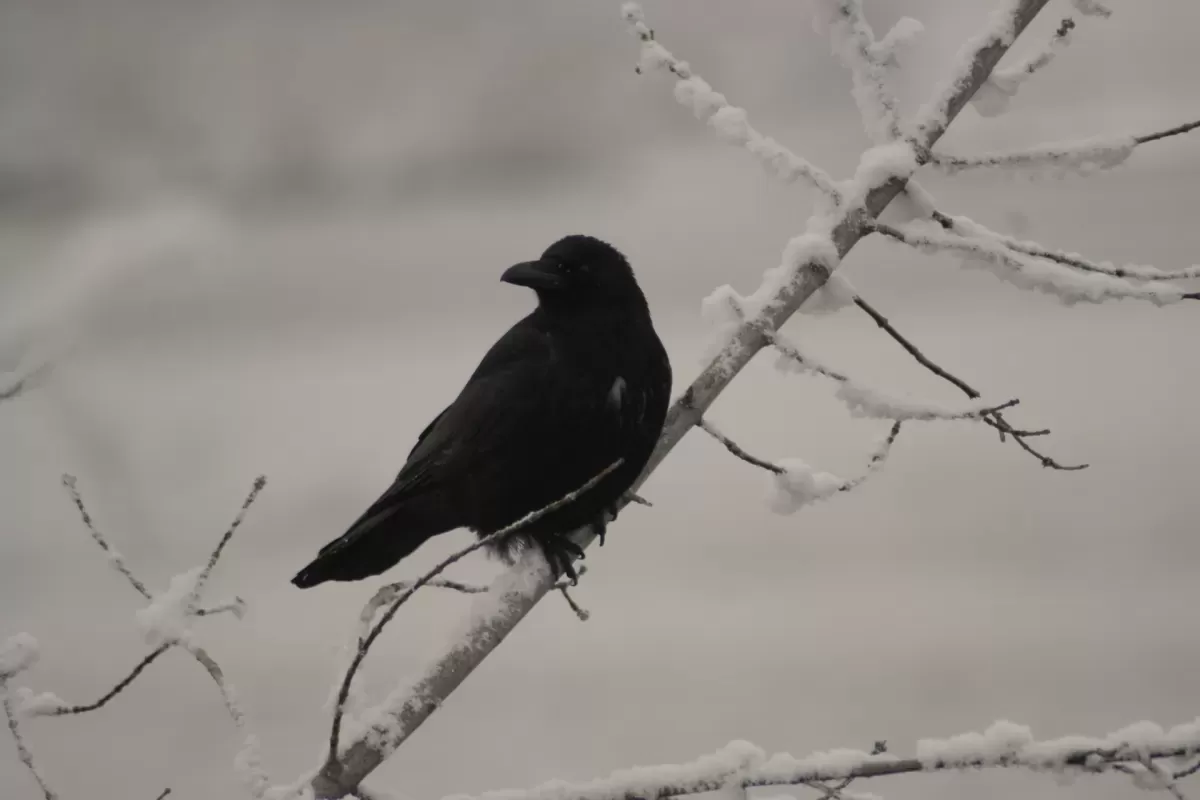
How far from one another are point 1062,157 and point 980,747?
83 centimetres

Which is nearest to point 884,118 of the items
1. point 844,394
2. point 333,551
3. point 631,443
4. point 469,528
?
point 844,394

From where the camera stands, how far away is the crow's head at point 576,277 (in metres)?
2.03

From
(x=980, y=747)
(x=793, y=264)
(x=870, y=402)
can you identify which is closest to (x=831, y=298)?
(x=793, y=264)

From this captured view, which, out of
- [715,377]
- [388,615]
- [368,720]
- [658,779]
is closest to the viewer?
[388,615]

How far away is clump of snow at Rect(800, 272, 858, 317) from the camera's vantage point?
1.61 metres

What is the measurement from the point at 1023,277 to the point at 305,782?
3.94 ft

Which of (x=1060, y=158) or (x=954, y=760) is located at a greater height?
(x=1060, y=158)

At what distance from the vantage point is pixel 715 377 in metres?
1.68

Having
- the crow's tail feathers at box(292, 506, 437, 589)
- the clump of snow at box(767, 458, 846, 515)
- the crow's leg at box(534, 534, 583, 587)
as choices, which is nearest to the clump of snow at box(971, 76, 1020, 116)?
the clump of snow at box(767, 458, 846, 515)

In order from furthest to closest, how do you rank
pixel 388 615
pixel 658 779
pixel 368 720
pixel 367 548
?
pixel 367 548
pixel 368 720
pixel 658 779
pixel 388 615

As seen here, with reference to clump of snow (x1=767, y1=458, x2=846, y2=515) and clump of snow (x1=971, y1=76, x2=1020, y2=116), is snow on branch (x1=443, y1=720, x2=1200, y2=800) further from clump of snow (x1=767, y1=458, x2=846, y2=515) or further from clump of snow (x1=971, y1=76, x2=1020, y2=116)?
clump of snow (x1=971, y1=76, x2=1020, y2=116)

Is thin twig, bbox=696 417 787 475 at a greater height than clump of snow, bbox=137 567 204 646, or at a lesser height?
greater

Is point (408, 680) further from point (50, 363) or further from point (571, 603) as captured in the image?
point (50, 363)

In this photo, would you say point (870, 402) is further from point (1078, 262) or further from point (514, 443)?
point (514, 443)
